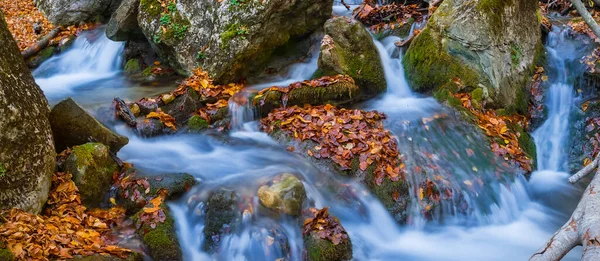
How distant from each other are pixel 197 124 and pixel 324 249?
136 inches

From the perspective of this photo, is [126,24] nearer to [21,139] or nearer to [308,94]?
[308,94]

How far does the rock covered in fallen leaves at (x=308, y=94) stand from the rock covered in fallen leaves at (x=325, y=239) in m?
2.88

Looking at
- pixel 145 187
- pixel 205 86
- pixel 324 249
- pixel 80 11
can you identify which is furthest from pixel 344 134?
pixel 80 11

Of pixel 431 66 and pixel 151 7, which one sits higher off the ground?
pixel 151 7

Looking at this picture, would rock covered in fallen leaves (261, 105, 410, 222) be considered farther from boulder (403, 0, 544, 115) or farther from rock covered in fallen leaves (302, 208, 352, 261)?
boulder (403, 0, 544, 115)

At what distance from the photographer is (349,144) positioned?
245 inches

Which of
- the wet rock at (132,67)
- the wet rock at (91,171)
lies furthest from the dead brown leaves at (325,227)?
the wet rock at (132,67)

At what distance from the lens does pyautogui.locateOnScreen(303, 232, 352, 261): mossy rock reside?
456 cm

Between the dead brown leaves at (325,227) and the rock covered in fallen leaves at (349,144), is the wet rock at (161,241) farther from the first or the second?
the rock covered in fallen leaves at (349,144)

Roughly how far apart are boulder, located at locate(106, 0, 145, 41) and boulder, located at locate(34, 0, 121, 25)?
2.81 metres

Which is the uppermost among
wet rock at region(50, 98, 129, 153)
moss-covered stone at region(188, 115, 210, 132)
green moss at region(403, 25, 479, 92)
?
green moss at region(403, 25, 479, 92)

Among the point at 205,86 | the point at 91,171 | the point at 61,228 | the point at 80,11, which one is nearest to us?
the point at 61,228

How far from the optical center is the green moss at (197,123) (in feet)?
23.4

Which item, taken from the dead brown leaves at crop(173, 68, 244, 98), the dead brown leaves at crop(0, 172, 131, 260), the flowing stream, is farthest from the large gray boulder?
the dead brown leaves at crop(173, 68, 244, 98)
